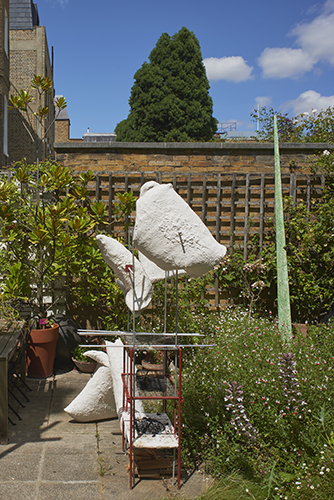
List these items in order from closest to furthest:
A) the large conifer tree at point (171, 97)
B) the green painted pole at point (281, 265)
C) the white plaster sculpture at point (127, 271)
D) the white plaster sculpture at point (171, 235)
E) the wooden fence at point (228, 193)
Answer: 1. the white plaster sculpture at point (171, 235)
2. the white plaster sculpture at point (127, 271)
3. the green painted pole at point (281, 265)
4. the wooden fence at point (228, 193)
5. the large conifer tree at point (171, 97)

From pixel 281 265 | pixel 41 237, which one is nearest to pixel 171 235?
pixel 41 237

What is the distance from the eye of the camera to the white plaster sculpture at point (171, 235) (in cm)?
209

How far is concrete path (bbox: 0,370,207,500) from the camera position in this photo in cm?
238

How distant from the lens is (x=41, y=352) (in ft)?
14.1

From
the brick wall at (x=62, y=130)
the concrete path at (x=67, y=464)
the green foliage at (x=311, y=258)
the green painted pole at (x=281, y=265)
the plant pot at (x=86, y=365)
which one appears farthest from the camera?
the brick wall at (x=62, y=130)

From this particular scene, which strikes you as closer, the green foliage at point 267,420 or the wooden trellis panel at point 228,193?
the green foliage at point 267,420

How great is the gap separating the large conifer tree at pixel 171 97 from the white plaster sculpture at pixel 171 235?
15320 millimetres

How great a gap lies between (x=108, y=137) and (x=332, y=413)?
3474cm

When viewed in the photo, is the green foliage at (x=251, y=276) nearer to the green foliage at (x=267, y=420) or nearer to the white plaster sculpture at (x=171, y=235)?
the green foliage at (x=267, y=420)

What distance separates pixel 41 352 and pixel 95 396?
1.35 m

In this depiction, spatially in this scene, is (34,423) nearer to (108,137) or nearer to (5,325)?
(5,325)

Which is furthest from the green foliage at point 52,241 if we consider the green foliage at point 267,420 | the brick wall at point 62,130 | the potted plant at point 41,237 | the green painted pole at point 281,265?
the brick wall at point 62,130

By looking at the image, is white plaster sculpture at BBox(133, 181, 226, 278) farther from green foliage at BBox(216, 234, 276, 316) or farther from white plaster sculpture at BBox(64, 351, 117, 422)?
green foliage at BBox(216, 234, 276, 316)

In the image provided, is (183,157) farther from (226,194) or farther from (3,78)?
(3,78)
